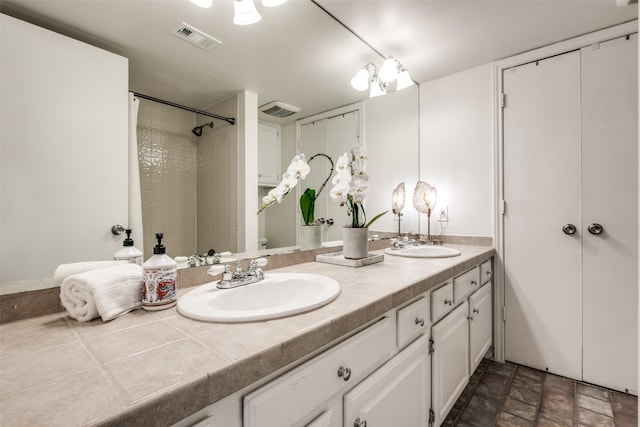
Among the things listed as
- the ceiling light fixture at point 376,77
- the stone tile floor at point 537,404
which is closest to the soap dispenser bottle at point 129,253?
the ceiling light fixture at point 376,77

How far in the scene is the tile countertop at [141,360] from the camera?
0.39m

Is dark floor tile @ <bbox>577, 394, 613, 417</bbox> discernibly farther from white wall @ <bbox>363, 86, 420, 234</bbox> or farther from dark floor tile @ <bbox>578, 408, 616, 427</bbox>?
white wall @ <bbox>363, 86, 420, 234</bbox>

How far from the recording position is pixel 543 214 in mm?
1854

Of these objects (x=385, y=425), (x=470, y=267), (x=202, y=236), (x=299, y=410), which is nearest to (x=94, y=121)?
(x=202, y=236)

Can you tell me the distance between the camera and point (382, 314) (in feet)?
2.85

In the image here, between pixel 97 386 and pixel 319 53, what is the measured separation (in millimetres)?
1616

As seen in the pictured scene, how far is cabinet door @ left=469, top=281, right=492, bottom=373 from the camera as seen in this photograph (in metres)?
1.60

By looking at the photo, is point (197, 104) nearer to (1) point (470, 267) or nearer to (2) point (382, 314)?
(2) point (382, 314)

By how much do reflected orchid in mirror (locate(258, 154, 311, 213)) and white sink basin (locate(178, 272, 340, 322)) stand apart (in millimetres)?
346

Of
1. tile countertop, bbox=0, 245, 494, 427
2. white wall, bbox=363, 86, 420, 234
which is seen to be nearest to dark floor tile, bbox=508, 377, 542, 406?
white wall, bbox=363, 86, 420, 234

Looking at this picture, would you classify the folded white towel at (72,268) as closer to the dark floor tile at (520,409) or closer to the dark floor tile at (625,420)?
the dark floor tile at (520,409)

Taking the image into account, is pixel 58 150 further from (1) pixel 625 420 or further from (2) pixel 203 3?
(1) pixel 625 420

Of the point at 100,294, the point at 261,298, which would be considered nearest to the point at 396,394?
the point at 261,298

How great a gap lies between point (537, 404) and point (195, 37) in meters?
2.39
